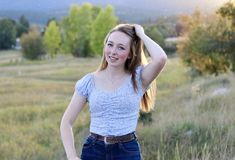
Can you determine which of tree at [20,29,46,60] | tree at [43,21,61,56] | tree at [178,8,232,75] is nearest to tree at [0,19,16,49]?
tree at [20,29,46,60]

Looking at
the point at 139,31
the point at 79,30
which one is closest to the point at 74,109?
the point at 139,31

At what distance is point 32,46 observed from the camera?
73.3m

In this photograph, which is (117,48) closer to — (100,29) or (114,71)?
(114,71)

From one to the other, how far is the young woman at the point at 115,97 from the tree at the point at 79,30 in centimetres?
6105

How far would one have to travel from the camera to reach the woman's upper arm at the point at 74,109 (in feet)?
10.7

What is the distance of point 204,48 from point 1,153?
1781 centimetres

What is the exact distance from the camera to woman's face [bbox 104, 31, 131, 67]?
10.9 feet

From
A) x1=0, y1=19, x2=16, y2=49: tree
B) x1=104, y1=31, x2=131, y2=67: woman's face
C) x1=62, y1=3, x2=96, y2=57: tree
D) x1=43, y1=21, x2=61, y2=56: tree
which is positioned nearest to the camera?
x1=104, y1=31, x2=131, y2=67: woman's face

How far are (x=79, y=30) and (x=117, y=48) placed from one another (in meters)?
63.0

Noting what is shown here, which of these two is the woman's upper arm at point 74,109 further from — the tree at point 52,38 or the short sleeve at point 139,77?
the tree at point 52,38

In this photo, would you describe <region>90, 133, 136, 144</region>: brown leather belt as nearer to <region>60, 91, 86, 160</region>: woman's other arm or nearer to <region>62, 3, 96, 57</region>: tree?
<region>60, 91, 86, 160</region>: woman's other arm

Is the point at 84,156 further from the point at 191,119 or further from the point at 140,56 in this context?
the point at 191,119

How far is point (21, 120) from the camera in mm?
13844

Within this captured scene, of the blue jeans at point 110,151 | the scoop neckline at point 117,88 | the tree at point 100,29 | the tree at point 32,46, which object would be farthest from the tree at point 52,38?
the blue jeans at point 110,151
